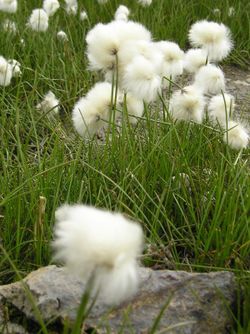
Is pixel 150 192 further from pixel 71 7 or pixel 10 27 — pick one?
pixel 71 7

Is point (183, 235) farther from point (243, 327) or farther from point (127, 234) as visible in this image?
point (127, 234)

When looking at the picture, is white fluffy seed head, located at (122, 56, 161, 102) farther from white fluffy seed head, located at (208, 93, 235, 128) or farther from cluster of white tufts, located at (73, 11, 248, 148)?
white fluffy seed head, located at (208, 93, 235, 128)

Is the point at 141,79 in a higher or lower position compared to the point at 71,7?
lower

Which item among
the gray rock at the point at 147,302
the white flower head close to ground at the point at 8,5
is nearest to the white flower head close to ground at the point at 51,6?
the white flower head close to ground at the point at 8,5

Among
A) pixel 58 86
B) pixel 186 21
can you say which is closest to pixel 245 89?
pixel 186 21

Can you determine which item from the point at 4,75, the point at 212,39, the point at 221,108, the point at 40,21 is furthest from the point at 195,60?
the point at 40,21

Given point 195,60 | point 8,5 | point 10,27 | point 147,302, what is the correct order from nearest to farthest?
point 147,302, point 195,60, point 8,5, point 10,27
